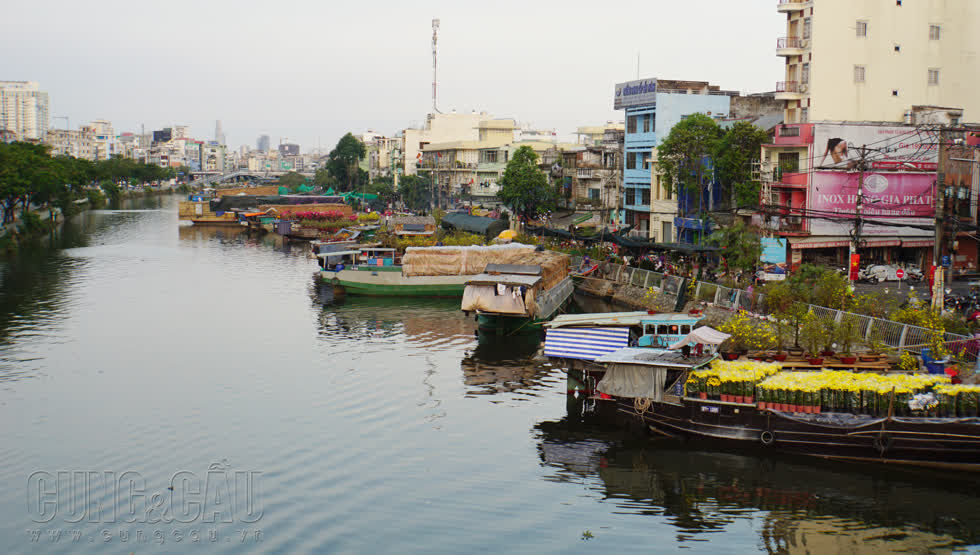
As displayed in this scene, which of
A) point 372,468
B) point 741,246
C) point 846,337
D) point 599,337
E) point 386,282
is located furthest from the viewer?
point 386,282

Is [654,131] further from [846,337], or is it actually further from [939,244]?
[846,337]

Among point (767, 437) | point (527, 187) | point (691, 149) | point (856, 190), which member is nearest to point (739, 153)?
point (691, 149)

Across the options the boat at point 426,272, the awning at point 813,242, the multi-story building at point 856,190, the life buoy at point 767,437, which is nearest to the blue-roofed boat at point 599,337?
the life buoy at point 767,437

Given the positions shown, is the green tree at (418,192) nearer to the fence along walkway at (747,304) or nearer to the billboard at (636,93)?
the billboard at (636,93)

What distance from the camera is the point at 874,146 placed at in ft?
152

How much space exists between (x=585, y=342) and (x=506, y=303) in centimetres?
1160

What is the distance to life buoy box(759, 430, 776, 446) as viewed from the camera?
23438mm

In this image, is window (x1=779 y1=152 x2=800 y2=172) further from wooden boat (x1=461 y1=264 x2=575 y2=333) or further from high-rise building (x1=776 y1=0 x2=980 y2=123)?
wooden boat (x1=461 y1=264 x2=575 y2=333)

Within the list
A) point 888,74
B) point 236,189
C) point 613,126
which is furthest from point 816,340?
point 236,189

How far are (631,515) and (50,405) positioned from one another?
1921 cm

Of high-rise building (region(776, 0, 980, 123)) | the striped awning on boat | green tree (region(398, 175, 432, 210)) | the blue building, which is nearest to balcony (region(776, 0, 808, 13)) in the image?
high-rise building (region(776, 0, 980, 123))

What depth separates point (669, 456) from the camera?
24141mm

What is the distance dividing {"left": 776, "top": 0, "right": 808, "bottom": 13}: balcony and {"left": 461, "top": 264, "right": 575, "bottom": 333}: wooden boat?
27.8 meters

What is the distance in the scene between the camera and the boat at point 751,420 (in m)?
→ 21.8
